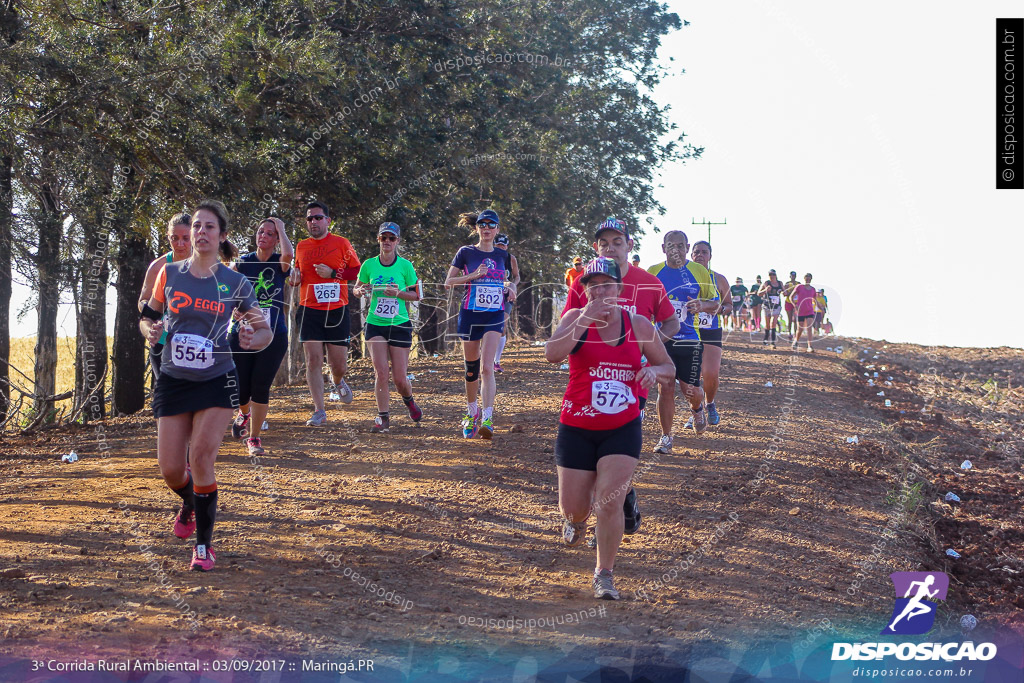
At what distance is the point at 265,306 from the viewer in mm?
9148

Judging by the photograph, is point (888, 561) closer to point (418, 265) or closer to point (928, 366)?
point (418, 265)

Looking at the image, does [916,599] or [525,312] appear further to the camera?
[525,312]

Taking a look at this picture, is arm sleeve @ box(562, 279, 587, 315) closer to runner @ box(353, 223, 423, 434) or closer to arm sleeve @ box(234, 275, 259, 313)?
arm sleeve @ box(234, 275, 259, 313)

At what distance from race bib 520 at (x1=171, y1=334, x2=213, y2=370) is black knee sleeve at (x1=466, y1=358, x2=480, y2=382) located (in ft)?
14.9

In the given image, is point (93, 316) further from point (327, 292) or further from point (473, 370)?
point (473, 370)

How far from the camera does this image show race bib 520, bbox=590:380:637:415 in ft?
19.1

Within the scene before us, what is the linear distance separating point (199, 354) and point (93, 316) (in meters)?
10.3

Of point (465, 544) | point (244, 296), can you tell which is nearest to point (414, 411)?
point (465, 544)

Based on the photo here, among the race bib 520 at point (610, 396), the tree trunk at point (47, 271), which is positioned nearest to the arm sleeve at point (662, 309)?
the race bib 520 at point (610, 396)

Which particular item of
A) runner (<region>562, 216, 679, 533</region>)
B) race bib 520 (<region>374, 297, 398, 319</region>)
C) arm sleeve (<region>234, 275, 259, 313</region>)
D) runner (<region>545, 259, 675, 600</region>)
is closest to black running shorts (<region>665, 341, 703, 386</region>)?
race bib 520 (<region>374, 297, 398, 319</region>)

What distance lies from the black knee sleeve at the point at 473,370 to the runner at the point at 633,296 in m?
3.34

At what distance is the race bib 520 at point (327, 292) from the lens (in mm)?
10141

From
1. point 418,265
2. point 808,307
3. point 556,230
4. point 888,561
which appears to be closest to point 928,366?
point 808,307

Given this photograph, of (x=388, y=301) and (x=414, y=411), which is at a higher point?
(x=388, y=301)
